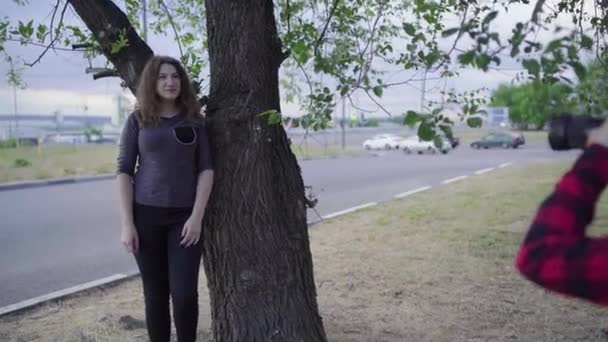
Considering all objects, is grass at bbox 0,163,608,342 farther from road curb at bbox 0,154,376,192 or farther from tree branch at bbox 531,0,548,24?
road curb at bbox 0,154,376,192

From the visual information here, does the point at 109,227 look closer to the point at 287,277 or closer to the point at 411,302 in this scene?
the point at 411,302

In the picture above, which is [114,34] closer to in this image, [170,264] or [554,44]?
[170,264]

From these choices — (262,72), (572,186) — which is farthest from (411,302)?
(572,186)

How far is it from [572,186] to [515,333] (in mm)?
3260

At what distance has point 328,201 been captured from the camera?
12.1 metres

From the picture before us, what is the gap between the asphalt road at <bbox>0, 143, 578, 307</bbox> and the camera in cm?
615

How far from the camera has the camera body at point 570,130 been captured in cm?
132

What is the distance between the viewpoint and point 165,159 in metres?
3.02

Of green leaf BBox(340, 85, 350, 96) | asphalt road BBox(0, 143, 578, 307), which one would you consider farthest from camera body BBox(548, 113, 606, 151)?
green leaf BBox(340, 85, 350, 96)

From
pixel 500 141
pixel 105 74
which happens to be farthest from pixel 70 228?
pixel 500 141

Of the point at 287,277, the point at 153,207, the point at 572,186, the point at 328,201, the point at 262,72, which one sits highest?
the point at 262,72

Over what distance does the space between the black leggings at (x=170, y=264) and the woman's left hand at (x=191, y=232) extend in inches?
1.2

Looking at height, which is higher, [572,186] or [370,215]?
[572,186]

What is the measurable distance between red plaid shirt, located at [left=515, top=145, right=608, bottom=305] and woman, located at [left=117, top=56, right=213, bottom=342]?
6.89 feet
